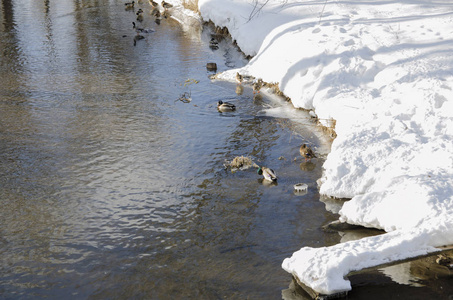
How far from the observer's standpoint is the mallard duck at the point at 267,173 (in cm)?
939

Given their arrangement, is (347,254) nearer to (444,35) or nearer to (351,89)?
(351,89)

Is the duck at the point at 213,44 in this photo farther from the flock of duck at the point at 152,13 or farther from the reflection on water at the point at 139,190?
the reflection on water at the point at 139,190

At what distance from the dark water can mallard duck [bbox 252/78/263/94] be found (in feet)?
0.85

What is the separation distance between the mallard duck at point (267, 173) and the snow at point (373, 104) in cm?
93

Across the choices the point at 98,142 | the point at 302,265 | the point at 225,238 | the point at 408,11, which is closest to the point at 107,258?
the point at 225,238

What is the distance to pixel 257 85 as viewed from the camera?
1502 cm

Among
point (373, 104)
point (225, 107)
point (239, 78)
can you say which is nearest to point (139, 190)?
point (225, 107)

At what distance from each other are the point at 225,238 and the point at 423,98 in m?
5.48

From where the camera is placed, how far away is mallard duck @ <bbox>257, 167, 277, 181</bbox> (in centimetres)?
939

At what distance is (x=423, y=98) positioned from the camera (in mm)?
10352

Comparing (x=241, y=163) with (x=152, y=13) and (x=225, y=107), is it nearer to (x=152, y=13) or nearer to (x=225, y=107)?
(x=225, y=107)

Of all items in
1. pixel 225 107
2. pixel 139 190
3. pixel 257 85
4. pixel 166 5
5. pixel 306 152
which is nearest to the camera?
pixel 139 190

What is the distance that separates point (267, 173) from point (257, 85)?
19.9 feet

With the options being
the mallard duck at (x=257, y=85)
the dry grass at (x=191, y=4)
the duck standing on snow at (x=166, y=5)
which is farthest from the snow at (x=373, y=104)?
the duck standing on snow at (x=166, y=5)
